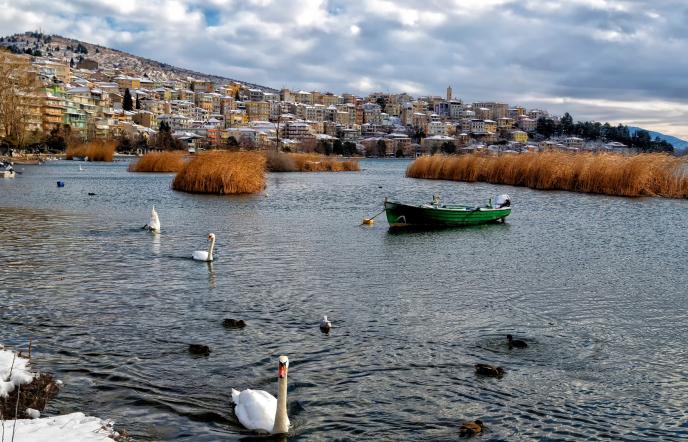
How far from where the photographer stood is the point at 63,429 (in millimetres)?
6730

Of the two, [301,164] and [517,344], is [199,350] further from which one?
[301,164]

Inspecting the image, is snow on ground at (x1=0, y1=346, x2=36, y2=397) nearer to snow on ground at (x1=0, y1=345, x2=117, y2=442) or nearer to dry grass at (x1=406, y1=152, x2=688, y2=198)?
snow on ground at (x1=0, y1=345, x2=117, y2=442)

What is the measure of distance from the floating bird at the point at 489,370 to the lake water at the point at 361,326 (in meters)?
0.12

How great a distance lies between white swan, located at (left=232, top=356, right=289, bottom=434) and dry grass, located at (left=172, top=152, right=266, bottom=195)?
93.4 feet

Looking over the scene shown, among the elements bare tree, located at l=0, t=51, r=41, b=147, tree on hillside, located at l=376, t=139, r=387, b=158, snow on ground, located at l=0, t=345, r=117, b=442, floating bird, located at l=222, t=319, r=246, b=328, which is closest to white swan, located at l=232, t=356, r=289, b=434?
snow on ground, located at l=0, t=345, r=117, b=442

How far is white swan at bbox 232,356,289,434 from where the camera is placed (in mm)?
7047

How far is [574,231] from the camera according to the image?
79.5 ft

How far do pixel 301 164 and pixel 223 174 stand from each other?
33.7 metres

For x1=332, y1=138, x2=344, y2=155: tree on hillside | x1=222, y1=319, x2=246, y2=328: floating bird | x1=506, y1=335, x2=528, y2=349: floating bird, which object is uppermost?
x1=332, y1=138, x2=344, y2=155: tree on hillside

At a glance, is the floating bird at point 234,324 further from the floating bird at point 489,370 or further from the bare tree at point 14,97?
the bare tree at point 14,97

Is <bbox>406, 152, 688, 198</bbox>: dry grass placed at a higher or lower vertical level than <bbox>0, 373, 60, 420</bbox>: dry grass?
higher

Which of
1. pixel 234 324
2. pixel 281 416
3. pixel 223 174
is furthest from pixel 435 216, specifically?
pixel 281 416

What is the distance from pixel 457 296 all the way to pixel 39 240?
41.3ft

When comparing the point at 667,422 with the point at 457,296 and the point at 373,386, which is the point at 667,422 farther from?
the point at 457,296
